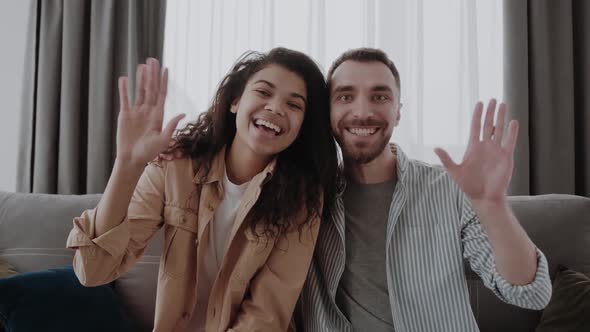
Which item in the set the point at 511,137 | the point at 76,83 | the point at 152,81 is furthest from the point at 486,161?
the point at 76,83

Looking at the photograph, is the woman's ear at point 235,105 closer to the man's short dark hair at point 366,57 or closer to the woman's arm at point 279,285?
the man's short dark hair at point 366,57

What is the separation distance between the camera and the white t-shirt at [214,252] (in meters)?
1.42

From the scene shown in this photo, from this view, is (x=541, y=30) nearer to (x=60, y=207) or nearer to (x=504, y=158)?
(x=504, y=158)

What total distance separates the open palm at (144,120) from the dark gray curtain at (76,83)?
1.24 m

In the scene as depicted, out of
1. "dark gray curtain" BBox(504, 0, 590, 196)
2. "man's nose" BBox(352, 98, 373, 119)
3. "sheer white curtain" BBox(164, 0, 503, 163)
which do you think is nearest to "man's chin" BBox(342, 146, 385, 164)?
"man's nose" BBox(352, 98, 373, 119)

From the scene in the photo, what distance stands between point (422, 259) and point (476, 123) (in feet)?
1.62

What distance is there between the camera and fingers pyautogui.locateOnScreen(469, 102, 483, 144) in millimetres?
1044

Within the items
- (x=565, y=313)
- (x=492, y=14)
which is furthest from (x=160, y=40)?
(x=565, y=313)

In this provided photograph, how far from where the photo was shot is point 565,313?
5.01 ft

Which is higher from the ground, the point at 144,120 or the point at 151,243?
the point at 144,120

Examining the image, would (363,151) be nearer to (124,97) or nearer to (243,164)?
(243,164)

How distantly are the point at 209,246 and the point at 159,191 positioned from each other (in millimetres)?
235

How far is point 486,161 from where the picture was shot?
3.52 ft

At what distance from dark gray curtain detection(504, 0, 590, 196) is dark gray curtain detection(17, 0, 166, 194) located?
1867 mm
